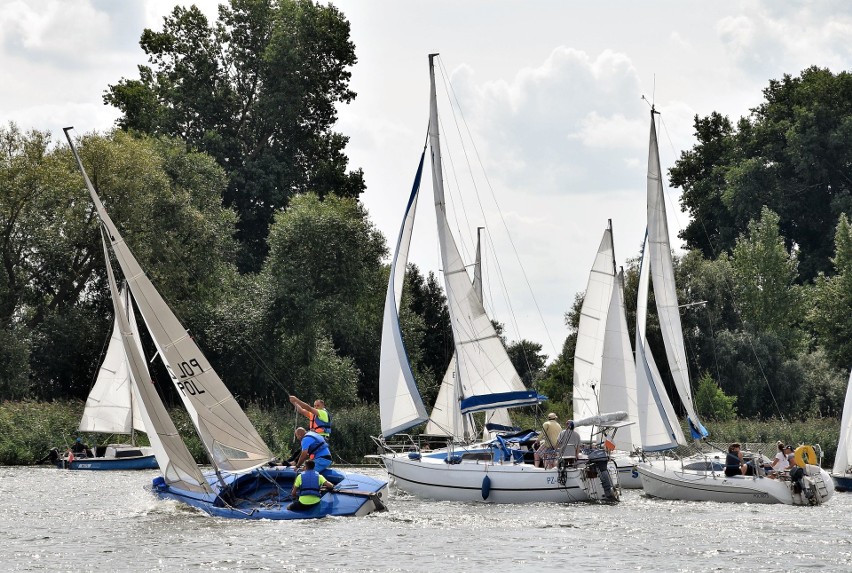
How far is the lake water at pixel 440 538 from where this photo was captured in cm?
2519

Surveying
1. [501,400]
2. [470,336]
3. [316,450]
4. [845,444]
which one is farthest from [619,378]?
[316,450]

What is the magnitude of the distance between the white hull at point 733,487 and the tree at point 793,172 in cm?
5110

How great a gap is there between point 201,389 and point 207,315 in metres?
32.1

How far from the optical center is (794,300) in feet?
243

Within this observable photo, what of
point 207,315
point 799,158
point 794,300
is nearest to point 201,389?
point 207,315

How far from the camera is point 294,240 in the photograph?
63.9 meters

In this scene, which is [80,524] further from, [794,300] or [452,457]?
[794,300]

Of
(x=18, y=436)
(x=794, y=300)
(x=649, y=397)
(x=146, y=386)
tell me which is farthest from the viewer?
(x=794, y=300)

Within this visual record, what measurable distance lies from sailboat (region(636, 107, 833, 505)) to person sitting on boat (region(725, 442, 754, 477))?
0.27m

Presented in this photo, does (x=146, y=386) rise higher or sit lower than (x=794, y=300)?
lower

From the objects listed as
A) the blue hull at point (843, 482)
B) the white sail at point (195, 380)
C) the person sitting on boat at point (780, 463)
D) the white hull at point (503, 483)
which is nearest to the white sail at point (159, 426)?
the white sail at point (195, 380)

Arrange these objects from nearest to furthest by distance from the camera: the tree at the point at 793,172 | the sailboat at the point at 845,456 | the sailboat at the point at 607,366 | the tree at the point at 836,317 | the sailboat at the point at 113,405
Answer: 1. the sailboat at the point at 845,456
2. the sailboat at the point at 607,366
3. the sailboat at the point at 113,405
4. the tree at the point at 836,317
5. the tree at the point at 793,172

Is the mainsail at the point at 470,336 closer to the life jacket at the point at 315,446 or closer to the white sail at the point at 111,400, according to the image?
the life jacket at the point at 315,446

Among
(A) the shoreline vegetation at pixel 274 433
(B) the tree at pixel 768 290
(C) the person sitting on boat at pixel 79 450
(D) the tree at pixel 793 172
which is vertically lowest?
(C) the person sitting on boat at pixel 79 450
